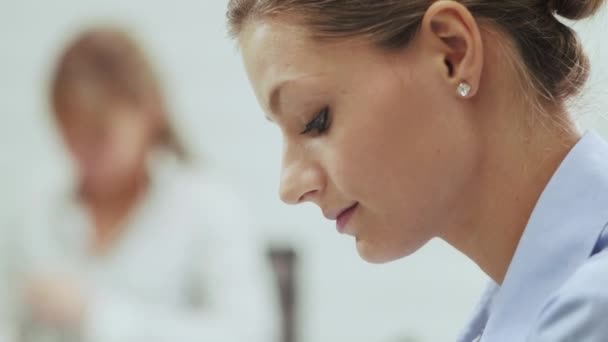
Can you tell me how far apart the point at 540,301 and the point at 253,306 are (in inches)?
49.6

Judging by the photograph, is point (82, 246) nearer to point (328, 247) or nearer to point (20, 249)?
point (20, 249)

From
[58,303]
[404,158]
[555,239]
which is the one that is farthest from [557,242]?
[58,303]

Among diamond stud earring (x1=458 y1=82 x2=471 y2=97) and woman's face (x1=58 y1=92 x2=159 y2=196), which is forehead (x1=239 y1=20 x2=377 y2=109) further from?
woman's face (x1=58 y1=92 x2=159 y2=196)

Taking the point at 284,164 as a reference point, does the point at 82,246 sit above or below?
below

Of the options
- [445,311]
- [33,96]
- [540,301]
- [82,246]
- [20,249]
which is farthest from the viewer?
[33,96]

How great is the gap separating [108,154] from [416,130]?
1.36m

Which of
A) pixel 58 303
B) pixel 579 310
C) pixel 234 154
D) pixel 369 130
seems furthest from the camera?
pixel 234 154

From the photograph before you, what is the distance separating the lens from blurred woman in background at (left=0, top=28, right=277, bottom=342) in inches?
71.7

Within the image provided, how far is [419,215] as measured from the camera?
2.44 ft

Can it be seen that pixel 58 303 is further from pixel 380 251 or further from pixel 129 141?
pixel 380 251

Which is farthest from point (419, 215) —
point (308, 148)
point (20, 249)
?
point (20, 249)

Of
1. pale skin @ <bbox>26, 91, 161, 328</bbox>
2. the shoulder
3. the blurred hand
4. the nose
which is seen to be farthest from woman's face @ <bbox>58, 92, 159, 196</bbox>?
the shoulder

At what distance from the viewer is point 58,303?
5.89 ft

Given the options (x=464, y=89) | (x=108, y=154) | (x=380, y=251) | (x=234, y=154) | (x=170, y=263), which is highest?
(x=464, y=89)
